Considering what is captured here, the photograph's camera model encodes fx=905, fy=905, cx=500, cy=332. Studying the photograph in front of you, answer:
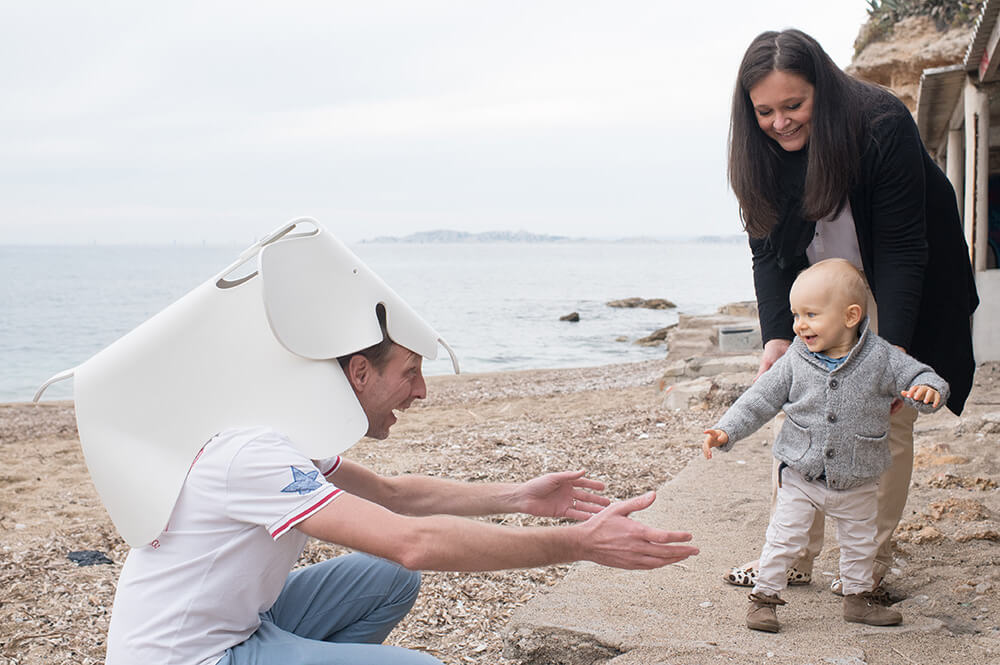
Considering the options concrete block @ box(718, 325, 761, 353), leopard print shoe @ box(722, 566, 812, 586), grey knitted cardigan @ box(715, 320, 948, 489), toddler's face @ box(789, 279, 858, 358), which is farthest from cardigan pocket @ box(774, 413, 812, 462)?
concrete block @ box(718, 325, 761, 353)

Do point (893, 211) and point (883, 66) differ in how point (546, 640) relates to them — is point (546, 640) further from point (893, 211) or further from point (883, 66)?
point (883, 66)

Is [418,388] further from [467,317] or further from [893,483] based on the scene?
[467,317]

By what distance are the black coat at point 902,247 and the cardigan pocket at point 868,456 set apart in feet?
1.15

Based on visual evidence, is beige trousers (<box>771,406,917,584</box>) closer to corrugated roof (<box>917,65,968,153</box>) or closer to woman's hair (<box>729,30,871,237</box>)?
woman's hair (<box>729,30,871,237</box>)

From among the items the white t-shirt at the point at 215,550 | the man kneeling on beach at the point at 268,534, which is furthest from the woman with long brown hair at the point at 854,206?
the white t-shirt at the point at 215,550

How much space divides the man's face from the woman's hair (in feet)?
5.14

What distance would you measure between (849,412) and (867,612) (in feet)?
2.40

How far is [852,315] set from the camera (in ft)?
10.3

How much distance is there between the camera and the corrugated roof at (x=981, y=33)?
6582 millimetres

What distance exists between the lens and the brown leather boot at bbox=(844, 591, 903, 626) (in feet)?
10.4

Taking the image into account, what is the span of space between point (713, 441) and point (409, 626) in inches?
59.9

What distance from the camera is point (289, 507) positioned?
1.95m

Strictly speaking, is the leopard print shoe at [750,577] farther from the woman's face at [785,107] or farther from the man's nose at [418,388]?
the man's nose at [418,388]

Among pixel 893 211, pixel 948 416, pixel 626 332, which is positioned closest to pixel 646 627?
pixel 893 211
